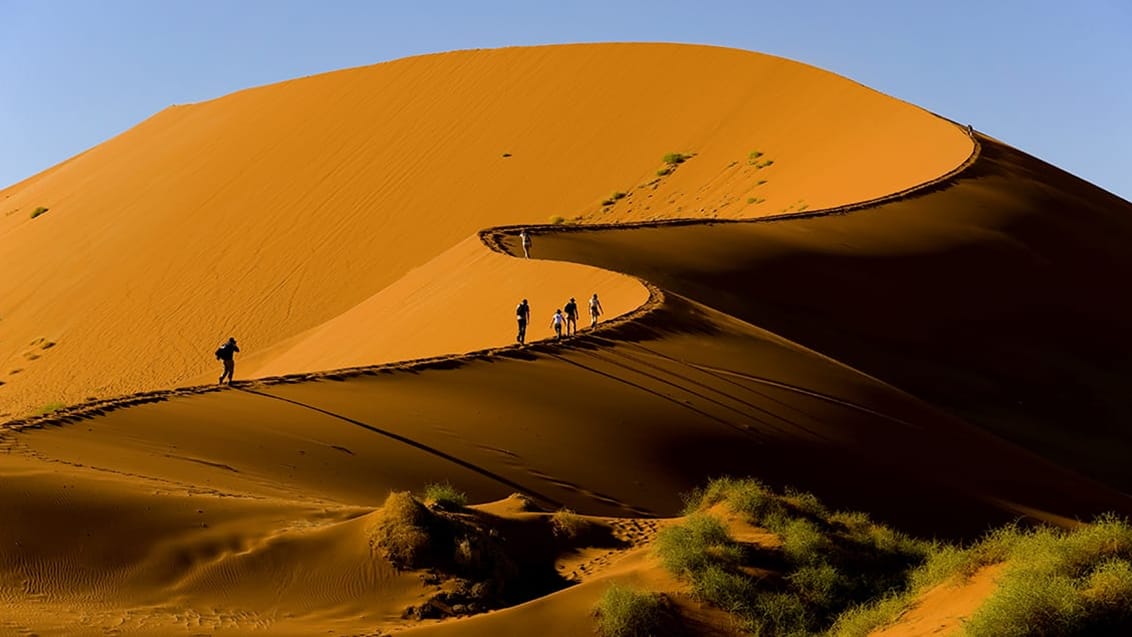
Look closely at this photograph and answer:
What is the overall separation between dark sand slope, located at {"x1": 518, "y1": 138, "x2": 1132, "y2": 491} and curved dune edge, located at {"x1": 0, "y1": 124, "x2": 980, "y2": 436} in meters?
0.59

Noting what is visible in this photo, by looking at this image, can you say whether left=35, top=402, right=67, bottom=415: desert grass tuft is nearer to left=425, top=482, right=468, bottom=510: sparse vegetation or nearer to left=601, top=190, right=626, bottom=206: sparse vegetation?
left=425, top=482, right=468, bottom=510: sparse vegetation

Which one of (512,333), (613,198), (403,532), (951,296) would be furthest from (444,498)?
(613,198)

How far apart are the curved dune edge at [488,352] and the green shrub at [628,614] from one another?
25.1 ft

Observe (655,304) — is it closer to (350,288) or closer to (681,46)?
(350,288)

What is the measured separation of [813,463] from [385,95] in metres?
52.3

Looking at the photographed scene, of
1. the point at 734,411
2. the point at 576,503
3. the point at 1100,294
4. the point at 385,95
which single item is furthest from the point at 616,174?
the point at 576,503

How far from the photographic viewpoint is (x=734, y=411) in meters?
23.3

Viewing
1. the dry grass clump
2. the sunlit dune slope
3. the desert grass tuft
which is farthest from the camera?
the sunlit dune slope

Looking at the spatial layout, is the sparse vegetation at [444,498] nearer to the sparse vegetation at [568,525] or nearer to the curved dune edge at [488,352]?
the sparse vegetation at [568,525]

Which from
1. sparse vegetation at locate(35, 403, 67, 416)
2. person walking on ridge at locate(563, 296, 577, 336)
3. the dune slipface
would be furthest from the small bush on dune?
person walking on ridge at locate(563, 296, 577, 336)

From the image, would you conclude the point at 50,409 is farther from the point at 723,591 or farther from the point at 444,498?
the point at 723,591

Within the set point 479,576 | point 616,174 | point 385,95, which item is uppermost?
point 385,95

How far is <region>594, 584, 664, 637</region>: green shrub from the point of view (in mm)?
12711

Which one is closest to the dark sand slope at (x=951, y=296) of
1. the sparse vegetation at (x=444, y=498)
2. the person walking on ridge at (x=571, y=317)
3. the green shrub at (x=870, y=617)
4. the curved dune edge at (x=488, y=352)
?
the curved dune edge at (x=488, y=352)
